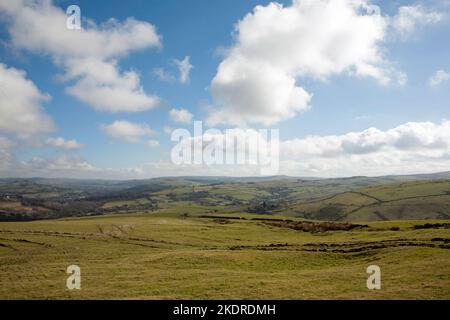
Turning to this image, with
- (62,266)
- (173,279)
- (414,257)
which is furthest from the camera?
(62,266)

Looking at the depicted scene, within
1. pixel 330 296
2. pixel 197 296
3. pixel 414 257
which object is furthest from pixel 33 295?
pixel 414 257

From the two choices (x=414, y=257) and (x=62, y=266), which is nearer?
(x=414, y=257)

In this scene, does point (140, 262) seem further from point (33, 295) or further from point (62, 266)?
point (33, 295)

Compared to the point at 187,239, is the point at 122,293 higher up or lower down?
higher up

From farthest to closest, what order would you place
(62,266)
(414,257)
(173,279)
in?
(62,266) → (414,257) → (173,279)
